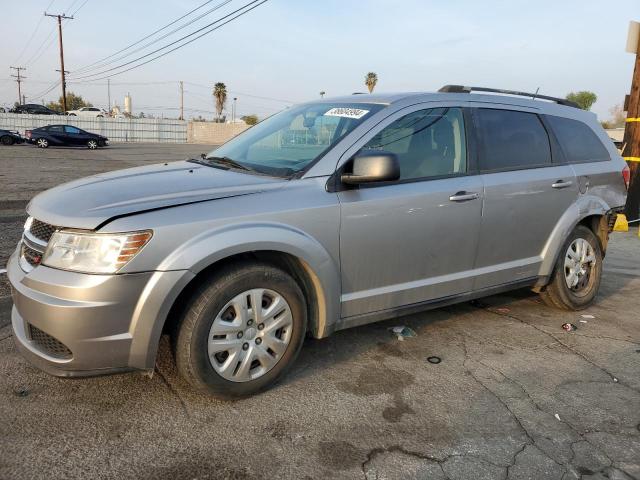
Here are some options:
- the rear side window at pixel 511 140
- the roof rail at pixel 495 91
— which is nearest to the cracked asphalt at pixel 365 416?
the rear side window at pixel 511 140

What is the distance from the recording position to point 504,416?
3.01m

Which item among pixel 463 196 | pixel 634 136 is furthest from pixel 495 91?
pixel 634 136

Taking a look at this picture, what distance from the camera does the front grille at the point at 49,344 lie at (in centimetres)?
266

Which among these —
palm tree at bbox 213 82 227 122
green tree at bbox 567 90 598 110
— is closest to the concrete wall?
palm tree at bbox 213 82 227 122

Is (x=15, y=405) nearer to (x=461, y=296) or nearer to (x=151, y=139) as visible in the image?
(x=461, y=296)

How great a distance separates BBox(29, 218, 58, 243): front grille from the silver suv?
12 millimetres

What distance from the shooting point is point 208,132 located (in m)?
55.6

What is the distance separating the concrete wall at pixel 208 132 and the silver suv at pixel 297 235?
51758 millimetres

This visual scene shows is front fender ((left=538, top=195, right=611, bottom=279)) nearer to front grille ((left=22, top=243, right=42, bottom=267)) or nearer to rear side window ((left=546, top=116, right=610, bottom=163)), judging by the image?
rear side window ((left=546, top=116, right=610, bottom=163))

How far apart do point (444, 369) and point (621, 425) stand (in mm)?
1057

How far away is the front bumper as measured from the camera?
254 centimetres

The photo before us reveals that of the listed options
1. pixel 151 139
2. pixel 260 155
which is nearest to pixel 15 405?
pixel 260 155

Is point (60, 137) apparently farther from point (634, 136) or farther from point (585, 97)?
point (585, 97)

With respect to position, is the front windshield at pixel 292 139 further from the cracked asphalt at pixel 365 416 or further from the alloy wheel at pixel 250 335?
the cracked asphalt at pixel 365 416
